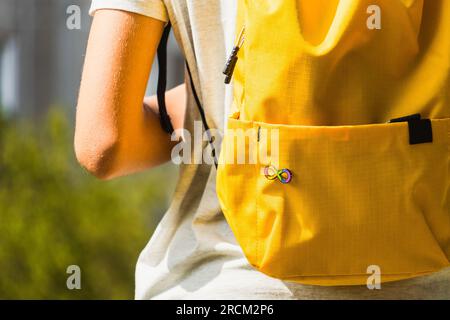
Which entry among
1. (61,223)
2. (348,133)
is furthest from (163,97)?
(61,223)

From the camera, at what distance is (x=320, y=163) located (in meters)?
1.32

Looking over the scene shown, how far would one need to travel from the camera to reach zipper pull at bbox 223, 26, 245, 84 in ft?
4.55

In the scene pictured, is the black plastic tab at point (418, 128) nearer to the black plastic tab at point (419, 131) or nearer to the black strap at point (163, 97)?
the black plastic tab at point (419, 131)

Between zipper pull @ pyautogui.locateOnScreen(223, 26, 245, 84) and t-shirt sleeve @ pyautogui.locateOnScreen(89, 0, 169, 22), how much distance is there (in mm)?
154

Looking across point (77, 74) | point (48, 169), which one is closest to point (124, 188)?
point (48, 169)

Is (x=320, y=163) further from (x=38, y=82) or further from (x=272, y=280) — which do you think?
(x=38, y=82)

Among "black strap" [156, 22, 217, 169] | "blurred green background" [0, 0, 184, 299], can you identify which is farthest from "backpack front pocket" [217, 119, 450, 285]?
"blurred green background" [0, 0, 184, 299]

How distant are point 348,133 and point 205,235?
13.9 inches

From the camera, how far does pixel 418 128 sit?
1333mm

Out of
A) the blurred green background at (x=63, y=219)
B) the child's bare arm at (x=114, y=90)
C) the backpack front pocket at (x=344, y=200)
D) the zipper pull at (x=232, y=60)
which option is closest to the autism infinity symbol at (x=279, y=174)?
the backpack front pocket at (x=344, y=200)

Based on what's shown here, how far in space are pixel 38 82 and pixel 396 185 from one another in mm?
6532

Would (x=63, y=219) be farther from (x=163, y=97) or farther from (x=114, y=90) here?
(x=114, y=90)

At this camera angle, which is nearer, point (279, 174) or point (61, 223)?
point (279, 174)

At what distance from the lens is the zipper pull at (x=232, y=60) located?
139 centimetres
